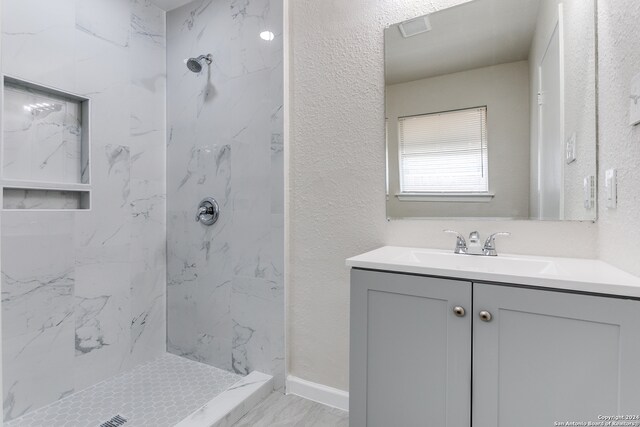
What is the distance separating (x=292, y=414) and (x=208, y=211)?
125 centimetres

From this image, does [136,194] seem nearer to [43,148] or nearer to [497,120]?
[43,148]

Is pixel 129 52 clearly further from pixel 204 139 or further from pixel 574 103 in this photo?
pixel 574 103

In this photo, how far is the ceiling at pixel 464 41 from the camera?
138 cm

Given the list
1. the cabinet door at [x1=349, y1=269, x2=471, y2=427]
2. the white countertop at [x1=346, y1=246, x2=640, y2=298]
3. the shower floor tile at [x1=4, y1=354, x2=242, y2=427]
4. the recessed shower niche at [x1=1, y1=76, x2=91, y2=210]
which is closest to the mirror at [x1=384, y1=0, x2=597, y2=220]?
the white countertop at [x1=346, y1=246, x2=640, y2=298]

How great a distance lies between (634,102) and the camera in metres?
0.91

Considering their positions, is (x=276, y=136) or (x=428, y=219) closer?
(x=428, y=219)

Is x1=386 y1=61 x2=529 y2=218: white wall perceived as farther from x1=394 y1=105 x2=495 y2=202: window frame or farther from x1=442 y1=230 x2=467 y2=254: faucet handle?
x1=442 y1=230 x2=467 y2=254: faucet handle

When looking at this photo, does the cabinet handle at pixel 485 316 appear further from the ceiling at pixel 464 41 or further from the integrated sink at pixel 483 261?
the ceiling at pixel 464 41

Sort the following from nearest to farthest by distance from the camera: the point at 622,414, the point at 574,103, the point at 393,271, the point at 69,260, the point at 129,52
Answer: the point at 622,414
the point at 393,271
the point at 574,103
the point at 69,260
the point at 129,52

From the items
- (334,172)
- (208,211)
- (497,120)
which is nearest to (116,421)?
(208,211)

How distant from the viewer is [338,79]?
1.71 metres

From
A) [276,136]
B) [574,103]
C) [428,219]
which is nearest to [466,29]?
[574,103]

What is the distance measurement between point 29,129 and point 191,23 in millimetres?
1168

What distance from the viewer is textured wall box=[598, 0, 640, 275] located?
0.93 metres
